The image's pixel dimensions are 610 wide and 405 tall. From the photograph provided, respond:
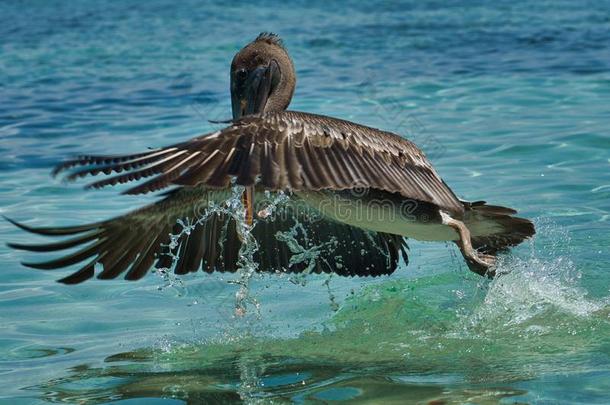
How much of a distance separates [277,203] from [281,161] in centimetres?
116

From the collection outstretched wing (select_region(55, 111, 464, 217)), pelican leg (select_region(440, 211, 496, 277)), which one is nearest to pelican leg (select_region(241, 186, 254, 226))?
outstretched wing (select_region(55, 111, 464, 217))

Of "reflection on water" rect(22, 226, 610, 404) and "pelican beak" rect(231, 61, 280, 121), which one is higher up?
"pelican beak" rect(231, 61, 280, 121)

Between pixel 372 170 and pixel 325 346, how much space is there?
3.03 feet

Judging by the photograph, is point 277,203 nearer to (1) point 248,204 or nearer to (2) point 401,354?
(1) point 248,204

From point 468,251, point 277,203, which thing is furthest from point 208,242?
point 468,251

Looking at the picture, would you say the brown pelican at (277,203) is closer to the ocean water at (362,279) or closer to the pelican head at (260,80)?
the pelican head at (260,80)

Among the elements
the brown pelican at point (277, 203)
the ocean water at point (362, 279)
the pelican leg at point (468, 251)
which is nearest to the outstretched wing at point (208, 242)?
the brown pelican at point (277, 203)

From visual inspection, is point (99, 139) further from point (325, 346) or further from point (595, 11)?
point (595, 11)

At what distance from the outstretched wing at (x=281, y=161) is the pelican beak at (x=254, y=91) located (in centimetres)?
73

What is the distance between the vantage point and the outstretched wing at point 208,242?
4.79 m

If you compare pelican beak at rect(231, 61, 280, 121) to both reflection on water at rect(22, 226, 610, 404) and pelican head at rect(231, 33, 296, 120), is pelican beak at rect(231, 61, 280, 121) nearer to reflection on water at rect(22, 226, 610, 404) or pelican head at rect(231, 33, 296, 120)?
pelican head at rect(231, 33, 296, 120)

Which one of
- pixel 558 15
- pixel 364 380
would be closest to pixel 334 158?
pixel 364 380

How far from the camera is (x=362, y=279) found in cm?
599

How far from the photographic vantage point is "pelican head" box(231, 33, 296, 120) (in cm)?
519
